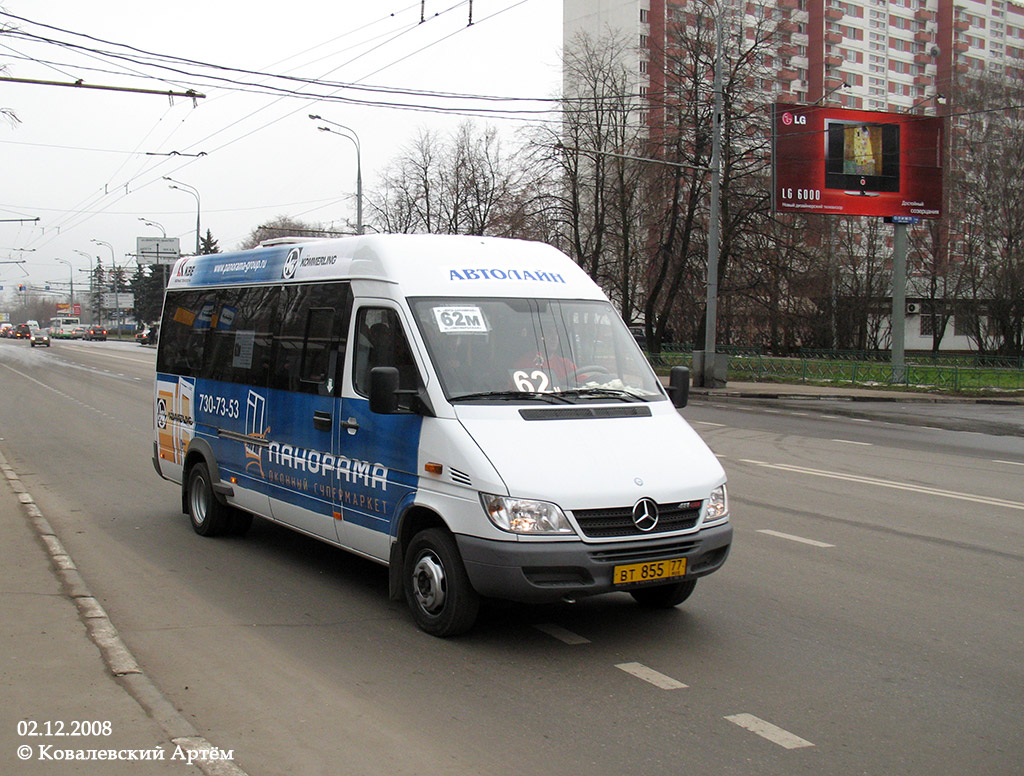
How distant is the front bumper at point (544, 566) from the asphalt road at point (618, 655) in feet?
1.35

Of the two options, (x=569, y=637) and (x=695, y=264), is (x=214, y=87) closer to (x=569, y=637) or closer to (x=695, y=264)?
(x=569, y=637)

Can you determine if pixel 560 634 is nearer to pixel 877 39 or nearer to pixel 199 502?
pixel 199 502

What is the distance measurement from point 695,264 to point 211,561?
109ft

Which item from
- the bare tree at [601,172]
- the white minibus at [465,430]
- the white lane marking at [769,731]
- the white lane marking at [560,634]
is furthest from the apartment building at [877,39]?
the white lane marking at [769,731]

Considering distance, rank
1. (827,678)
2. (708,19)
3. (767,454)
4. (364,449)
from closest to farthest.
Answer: (827,678)
(364,449)
(767,454)
(708,19)

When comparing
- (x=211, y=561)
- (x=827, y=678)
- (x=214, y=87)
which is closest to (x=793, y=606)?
(x=827, y=678)

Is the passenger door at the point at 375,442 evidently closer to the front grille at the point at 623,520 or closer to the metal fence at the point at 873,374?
the front grille at the point at 623,520

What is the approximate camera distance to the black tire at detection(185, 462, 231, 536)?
879 centimetres

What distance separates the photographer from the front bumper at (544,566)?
213 inches

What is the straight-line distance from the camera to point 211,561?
8055mm

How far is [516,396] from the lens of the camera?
6141 mm

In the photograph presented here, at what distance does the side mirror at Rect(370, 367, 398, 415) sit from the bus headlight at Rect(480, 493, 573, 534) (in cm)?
98

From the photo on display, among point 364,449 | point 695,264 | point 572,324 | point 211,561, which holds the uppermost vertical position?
point 695,264

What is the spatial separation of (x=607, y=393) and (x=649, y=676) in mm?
1882
